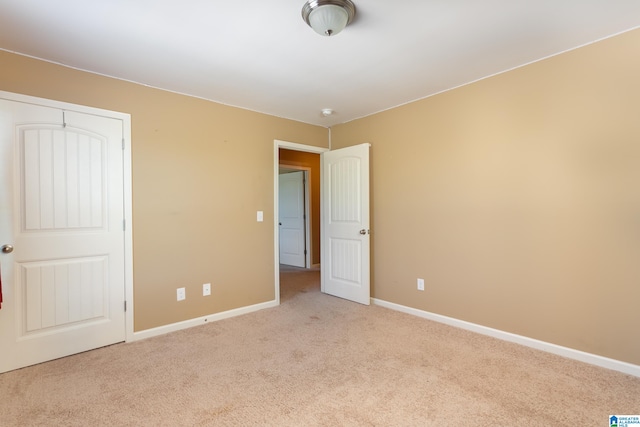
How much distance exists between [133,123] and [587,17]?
3431 mm

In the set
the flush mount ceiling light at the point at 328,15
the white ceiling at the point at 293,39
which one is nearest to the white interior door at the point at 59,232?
the white ceiling at the point at 293,39

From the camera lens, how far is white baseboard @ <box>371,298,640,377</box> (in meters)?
2.17

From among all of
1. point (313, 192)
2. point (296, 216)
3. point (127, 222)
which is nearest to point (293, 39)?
point (127, 222)

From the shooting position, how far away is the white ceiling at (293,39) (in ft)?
6.07

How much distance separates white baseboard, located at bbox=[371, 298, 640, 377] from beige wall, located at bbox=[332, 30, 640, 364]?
0.04 meters

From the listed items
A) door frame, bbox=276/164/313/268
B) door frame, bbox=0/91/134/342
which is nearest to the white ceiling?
door frame, bbox=0/91/134/342

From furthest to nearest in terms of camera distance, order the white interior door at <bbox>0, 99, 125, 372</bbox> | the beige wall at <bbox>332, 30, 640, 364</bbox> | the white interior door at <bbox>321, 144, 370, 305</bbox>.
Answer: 1. the white interior door at <bbox>321, 144, 370, 305</bbox>
2. the white interior door at <bbox>0, 99, 125, 372</bbox>
3. the beige wall at <bbox>332, 30, 640, 364</bbox>

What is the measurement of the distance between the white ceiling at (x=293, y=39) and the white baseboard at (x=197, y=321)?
2.25 metres

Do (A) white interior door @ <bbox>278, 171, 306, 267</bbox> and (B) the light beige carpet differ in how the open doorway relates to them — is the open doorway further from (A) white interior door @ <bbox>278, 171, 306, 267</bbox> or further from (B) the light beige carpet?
(B) the light beige carpet

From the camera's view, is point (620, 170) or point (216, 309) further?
point (216, 309)

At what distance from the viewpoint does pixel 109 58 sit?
2.39m

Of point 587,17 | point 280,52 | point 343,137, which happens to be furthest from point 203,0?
point 343,137

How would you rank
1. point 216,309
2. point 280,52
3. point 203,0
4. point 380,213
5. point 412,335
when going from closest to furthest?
1. point 203,0
2. point 280,52
3. point 412,335
4. point 216,309
5. point 380,213

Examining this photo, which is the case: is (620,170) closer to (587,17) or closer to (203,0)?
(587,17)
